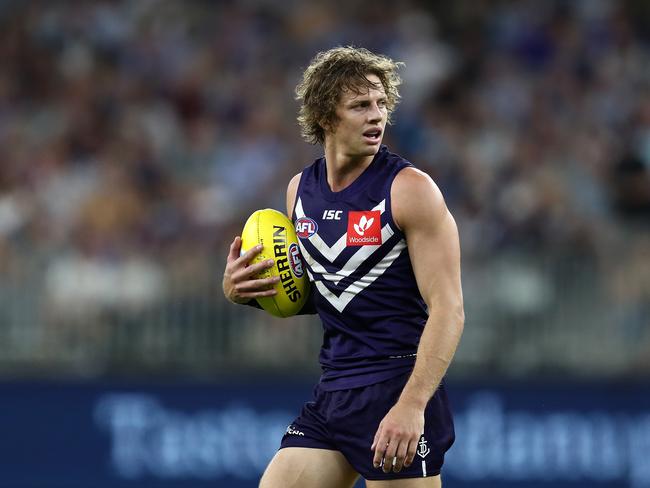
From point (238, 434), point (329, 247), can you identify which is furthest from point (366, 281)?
point (238, 434)

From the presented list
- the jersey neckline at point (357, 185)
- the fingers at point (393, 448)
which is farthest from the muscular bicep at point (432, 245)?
the fingers at point (393, 448)

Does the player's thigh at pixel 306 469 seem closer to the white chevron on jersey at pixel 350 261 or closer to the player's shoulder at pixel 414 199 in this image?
the white chevron on jersey at pixel 350 261

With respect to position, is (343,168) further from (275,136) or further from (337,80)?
(275,136)

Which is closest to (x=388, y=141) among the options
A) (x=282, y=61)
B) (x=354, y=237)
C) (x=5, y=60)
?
(x=282, y=61)

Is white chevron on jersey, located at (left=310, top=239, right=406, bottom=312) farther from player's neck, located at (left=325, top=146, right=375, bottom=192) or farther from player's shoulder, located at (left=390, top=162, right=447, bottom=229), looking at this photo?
player's neck, located at (left=325, top=146, right=375, bottom=192)

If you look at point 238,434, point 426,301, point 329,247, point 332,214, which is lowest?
point 238,434

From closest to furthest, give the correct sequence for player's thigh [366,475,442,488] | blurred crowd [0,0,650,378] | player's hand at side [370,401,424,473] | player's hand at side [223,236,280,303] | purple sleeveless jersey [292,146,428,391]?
player's hand at side [370,401,424,473]
player's thigh [366,475,442,488]
purple sleeveless jersey [292,146,428,391]
player's hand at side [223,236,280,303]
blurred crowd [0,0,650,378]

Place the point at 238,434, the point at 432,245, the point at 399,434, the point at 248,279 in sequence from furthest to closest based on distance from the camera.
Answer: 1. the point at 238,434
2. the point at 248,279
3. the point at 432,245
4. the point at 399,434

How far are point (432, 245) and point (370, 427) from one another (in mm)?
809

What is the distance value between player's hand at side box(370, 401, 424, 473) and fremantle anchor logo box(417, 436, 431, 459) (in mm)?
184

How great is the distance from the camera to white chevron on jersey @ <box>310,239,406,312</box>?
5.52 metres

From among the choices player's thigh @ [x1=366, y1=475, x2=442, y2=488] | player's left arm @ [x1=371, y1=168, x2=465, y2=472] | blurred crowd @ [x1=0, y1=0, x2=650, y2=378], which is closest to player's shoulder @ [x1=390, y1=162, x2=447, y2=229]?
player's left arm @ [x1=371, y1=168, x2=465, y2=472]

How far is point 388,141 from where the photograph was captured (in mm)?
12586

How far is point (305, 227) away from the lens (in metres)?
5.78
